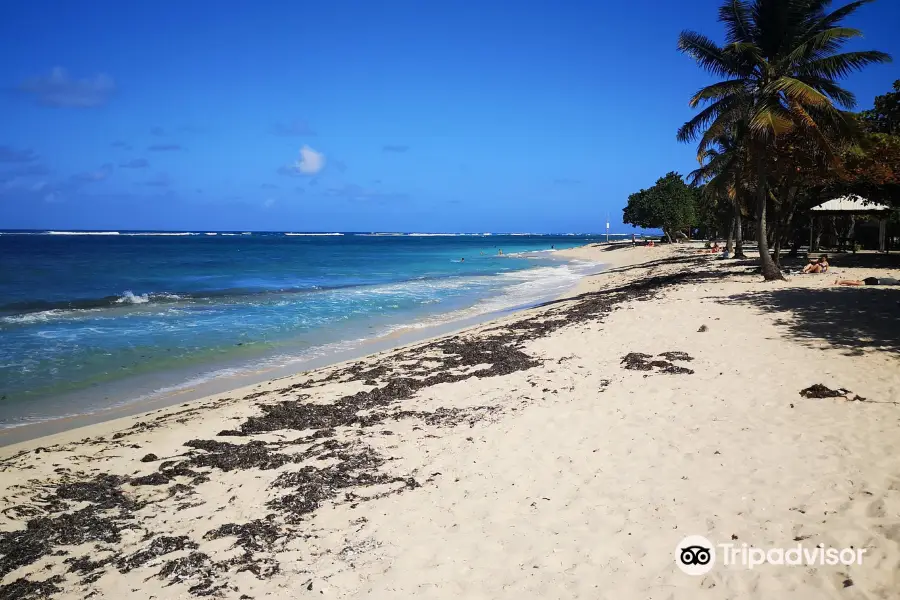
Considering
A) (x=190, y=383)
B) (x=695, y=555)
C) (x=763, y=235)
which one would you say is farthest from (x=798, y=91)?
(x=190, y=383)

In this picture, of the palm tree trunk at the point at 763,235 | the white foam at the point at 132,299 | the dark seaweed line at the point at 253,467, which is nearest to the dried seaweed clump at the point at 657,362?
the dark seaweed line at the point at 253,467

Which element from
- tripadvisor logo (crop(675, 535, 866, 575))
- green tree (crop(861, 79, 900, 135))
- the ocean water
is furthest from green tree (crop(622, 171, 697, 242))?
tripadvisor logo (crop(675, 535, 866, 575))

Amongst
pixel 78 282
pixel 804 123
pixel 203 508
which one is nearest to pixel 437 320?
pixel 804 123

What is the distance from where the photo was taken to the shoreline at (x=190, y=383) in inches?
352

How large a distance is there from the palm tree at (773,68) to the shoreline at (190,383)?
35.1ft

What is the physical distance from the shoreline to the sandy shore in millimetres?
708

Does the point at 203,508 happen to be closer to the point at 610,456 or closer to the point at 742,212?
the point at 610,456

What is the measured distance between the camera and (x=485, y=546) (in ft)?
14.2

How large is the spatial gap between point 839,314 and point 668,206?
2133 inches

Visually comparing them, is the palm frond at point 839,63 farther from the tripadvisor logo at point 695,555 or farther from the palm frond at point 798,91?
the tripadvisor logo at point 695,555

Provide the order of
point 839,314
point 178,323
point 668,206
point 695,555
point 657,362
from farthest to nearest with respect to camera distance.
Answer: point 668,206, point 178,323, point 839,314, point 657,362, point 695,555

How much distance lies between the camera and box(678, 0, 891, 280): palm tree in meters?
14.6

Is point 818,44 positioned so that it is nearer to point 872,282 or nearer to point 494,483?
point 872,282

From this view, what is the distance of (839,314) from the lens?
1131 cm
